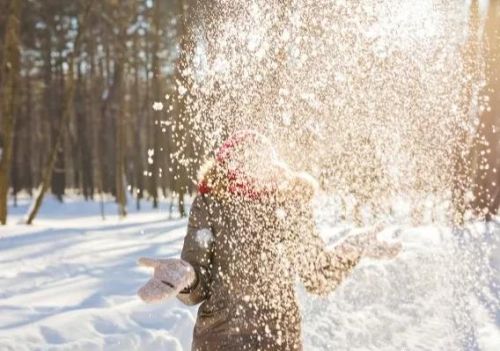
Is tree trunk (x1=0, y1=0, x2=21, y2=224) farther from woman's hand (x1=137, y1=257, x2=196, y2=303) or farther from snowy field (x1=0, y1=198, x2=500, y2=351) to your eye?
woman's hand (x1=137, y1=257, x2=196, y2=303)

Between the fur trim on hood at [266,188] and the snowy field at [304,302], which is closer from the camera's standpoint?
the fur trim on hood at [266,188]

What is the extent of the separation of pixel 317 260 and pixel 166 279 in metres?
0.63

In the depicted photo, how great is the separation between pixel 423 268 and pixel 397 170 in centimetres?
625

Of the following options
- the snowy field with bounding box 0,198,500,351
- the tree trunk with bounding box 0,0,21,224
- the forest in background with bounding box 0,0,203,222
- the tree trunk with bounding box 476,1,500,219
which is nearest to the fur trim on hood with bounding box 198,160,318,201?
the snowy field with bounding box 0,198,500,351

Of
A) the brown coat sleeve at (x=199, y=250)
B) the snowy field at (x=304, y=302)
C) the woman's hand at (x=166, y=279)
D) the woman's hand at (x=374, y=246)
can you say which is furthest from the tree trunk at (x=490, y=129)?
the woman's hand at (x=166, y=279)

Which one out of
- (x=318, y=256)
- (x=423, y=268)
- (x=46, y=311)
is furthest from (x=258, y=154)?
(x=423, y=268)

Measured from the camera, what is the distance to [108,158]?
39.6 metres

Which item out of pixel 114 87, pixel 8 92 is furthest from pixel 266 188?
pixel 114 87

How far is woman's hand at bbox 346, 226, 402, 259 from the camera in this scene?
2.76 meters

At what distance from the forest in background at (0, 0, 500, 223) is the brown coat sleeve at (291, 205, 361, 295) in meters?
9.42

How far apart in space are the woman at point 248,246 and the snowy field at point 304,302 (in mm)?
3120

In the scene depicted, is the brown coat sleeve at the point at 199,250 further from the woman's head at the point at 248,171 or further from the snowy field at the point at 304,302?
the snowy field at the point at 304,302

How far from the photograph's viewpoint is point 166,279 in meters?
2.40

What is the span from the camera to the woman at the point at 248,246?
255cm
